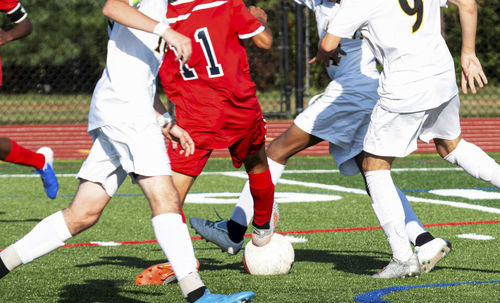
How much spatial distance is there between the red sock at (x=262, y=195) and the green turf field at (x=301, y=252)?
0.36 metres

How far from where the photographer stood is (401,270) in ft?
15.6

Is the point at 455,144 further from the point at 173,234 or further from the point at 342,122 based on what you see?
the point at 173,234

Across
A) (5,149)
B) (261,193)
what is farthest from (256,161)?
(5,149)

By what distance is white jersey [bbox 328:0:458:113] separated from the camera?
4676 millimetres

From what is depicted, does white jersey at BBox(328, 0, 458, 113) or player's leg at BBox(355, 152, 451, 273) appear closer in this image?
white jersey at BBox(328, 0, 458, 113)

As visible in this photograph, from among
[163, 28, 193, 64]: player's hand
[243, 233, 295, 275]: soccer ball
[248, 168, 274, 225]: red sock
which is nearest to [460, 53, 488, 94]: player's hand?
[248, 168, 274, 225]: red sock

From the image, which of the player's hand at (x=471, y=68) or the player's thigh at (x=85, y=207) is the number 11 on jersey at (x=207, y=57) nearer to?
the player's thigh at (x=85, y=207)

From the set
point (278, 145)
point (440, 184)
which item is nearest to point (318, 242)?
point (278, 145)

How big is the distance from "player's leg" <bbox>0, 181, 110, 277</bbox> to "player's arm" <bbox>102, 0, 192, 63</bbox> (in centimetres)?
87

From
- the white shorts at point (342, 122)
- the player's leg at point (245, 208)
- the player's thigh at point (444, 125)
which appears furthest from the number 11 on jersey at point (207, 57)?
the player's thigh at point (444, 125)

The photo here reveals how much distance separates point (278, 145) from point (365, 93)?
675 millimetres

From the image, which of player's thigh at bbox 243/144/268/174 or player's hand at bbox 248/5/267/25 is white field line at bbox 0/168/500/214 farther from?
player's hand at bbox 248/5/267/25

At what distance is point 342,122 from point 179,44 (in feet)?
7.77

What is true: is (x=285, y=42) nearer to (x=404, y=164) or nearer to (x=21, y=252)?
(x=404, y=164)
